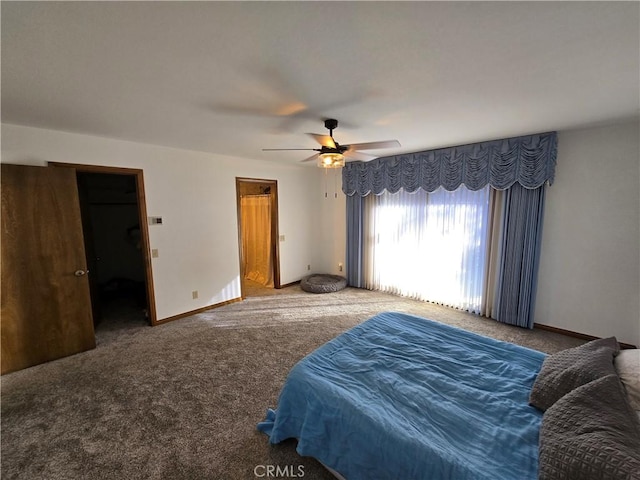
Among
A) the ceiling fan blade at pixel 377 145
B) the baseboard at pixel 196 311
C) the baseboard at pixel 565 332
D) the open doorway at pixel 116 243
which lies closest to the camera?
the ceiling fan blade at pixel 377 145

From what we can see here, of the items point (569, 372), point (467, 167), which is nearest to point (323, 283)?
point (467, 167)

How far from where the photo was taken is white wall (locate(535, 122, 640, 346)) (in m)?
2.84

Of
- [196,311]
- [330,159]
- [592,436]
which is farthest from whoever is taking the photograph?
[196,311]

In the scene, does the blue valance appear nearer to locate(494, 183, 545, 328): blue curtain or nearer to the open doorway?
locate(494, 183, 545, 328): blue curtain

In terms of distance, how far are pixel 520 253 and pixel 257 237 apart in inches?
178

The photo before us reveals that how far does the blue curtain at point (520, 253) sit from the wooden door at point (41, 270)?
5060 mm

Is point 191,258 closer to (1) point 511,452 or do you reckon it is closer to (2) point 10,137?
(2) point 10,137

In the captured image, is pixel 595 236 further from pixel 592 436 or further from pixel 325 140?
pixel 325 140

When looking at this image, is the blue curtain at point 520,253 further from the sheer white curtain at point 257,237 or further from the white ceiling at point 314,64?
the sheer white curtain at point 257,237

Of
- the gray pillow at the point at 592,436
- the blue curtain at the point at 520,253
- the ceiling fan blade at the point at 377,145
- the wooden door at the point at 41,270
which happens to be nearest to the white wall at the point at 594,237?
the blue curtain at the point at 520,253

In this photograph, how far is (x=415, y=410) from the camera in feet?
4.69

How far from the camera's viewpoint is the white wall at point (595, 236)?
2.84m

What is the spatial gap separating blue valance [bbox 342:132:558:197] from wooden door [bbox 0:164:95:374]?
4.03m

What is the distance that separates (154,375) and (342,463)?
6.77ft
